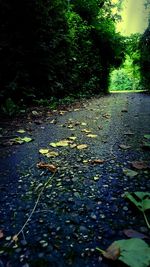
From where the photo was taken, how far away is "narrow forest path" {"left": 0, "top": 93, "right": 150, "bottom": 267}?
3.71 feet

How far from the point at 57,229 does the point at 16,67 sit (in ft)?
15.1

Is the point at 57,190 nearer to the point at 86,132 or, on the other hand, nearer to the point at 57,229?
Answer: the point at 57,229

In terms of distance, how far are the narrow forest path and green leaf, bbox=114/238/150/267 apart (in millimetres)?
47

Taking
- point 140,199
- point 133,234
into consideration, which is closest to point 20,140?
point 140,199

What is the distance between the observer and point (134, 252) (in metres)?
1.01

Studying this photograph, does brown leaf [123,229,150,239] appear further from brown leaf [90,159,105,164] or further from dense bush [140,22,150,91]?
dense bush [140,22,150,91]

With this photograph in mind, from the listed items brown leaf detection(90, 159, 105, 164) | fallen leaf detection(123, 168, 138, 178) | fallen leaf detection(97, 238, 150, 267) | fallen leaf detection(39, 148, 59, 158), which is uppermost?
fallen leaf detection(97, 238, 150, 267)

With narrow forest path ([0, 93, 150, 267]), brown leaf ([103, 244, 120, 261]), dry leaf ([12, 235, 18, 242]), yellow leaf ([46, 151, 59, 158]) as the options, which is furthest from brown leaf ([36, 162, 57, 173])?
brown leaf ([103, 244, 120, 261])

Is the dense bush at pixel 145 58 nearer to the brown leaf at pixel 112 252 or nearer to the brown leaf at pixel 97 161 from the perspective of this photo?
the brown leaf at pixel 97 161

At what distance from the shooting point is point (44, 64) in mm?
5918

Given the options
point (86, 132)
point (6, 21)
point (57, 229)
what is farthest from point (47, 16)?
point (57, 229)

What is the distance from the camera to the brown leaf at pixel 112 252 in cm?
103

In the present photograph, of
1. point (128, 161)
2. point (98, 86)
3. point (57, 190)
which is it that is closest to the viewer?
point (57, 190)

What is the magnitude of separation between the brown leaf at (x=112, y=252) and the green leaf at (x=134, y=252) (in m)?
0.02
